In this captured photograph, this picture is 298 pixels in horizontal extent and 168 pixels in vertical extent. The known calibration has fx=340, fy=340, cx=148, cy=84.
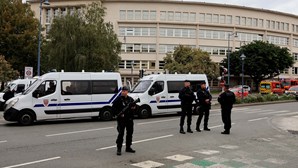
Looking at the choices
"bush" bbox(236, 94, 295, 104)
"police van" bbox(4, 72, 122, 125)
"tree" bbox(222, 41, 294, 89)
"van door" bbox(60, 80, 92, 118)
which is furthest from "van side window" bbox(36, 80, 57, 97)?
"tree" bbox(222, 41, 294, 89)

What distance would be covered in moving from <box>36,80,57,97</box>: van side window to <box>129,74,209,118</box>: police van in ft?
12.6

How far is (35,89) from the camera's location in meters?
14.5

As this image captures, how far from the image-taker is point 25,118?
46.2 ft

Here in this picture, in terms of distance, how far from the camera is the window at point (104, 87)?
52.3ft

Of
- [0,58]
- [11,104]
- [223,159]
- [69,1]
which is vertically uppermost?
[69,1]

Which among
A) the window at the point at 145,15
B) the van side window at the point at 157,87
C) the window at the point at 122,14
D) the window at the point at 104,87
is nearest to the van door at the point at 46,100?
the window at the point at 104,87

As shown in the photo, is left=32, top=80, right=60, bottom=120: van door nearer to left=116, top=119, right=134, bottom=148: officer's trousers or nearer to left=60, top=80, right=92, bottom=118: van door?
left=60, top=80, right=92, bottom=118: van door

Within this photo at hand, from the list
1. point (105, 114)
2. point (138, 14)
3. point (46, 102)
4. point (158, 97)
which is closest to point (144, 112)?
point (158, 97)

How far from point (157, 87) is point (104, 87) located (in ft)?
9.17

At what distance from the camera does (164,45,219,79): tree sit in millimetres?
51812

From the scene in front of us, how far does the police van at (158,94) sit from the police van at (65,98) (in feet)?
4.48

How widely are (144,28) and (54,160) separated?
6214 centimetres

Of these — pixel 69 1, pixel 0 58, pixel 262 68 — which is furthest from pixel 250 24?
pixel 0 58

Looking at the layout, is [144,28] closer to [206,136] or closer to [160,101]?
[160,101]
